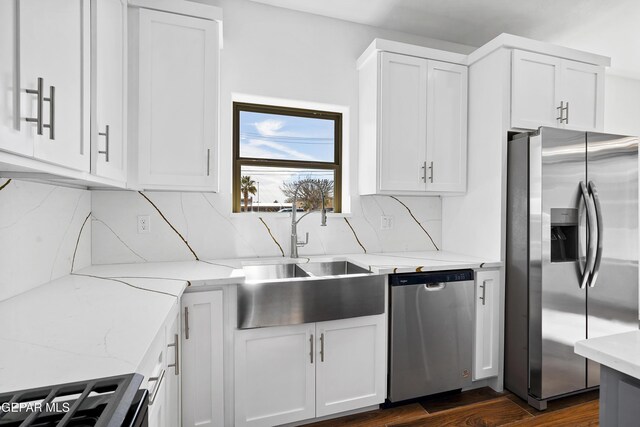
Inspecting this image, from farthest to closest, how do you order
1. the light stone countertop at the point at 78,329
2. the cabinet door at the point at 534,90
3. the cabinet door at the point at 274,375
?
the cabinet door at the point at 534,90 < the cabinet door at the point at 274,375 < the light stone countertop at the point at 78,329

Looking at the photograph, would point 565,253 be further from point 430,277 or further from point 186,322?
point 186,322

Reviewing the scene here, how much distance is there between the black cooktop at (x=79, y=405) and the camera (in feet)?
1.79

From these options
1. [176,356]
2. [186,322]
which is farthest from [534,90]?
[176,356]

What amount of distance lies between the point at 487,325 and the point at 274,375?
4.80ft

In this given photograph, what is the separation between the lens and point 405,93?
2398 mm

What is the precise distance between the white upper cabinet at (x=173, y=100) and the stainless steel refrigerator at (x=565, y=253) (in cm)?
198

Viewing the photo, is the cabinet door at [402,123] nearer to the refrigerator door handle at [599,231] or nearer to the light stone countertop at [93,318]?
the light stone countertop at [93,318]

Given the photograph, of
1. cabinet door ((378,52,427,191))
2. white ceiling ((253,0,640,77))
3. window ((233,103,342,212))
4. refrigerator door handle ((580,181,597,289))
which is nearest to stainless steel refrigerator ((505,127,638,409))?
refrigerator door handle ((580,181,597,289))

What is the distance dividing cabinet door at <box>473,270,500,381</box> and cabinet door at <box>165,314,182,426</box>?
6.03ft

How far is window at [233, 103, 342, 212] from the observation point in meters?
2.51

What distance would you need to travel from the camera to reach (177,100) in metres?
1.90

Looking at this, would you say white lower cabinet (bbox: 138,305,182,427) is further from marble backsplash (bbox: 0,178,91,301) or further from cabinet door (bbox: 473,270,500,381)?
cabinet door (bbox: 473,270,500,381)

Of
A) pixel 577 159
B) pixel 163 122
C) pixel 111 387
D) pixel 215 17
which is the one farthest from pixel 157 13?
pixel 577 159

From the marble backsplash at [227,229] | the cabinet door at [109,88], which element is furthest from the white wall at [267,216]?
the cabinet door at [109,88]
